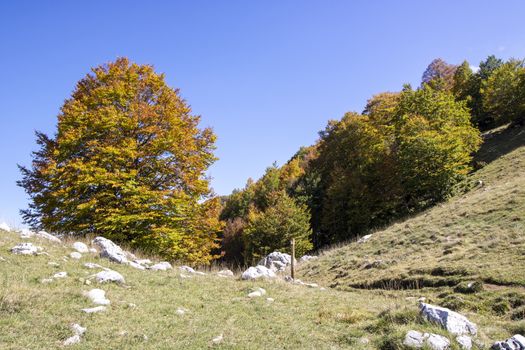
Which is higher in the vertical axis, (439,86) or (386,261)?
(439,86)

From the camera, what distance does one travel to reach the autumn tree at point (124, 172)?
15789 millimetres

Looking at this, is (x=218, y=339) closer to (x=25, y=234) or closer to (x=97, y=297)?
(x=97, y=297)

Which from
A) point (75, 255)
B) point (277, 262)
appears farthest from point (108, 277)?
point (277, 262)

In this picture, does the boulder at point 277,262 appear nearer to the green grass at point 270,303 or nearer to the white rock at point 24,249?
the green grass at point 270,303

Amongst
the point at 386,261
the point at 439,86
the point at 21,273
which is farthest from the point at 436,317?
the point at 439,86

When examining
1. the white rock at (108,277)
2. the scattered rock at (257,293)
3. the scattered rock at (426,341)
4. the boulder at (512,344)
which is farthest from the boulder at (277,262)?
the boulder at (512,344)

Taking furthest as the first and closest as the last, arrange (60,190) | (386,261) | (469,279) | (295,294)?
1. (386,261)
2. (60,190)
3. (469,279)
4. (295,294)

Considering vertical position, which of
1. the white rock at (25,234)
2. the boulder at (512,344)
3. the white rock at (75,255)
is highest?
the white rock at (25,234)

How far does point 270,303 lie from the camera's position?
9.70 meters

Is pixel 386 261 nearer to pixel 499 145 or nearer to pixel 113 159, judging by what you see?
pixel 113 159

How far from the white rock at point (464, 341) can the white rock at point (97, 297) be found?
23.9ft

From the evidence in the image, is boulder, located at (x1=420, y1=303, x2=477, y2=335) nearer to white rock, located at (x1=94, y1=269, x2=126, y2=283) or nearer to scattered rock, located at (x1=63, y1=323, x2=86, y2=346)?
scattered rock, located at (x1=63, y1=323, x2=86, y2=346)

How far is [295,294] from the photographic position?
11.2 m

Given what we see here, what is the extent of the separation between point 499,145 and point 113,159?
44.5 metres
